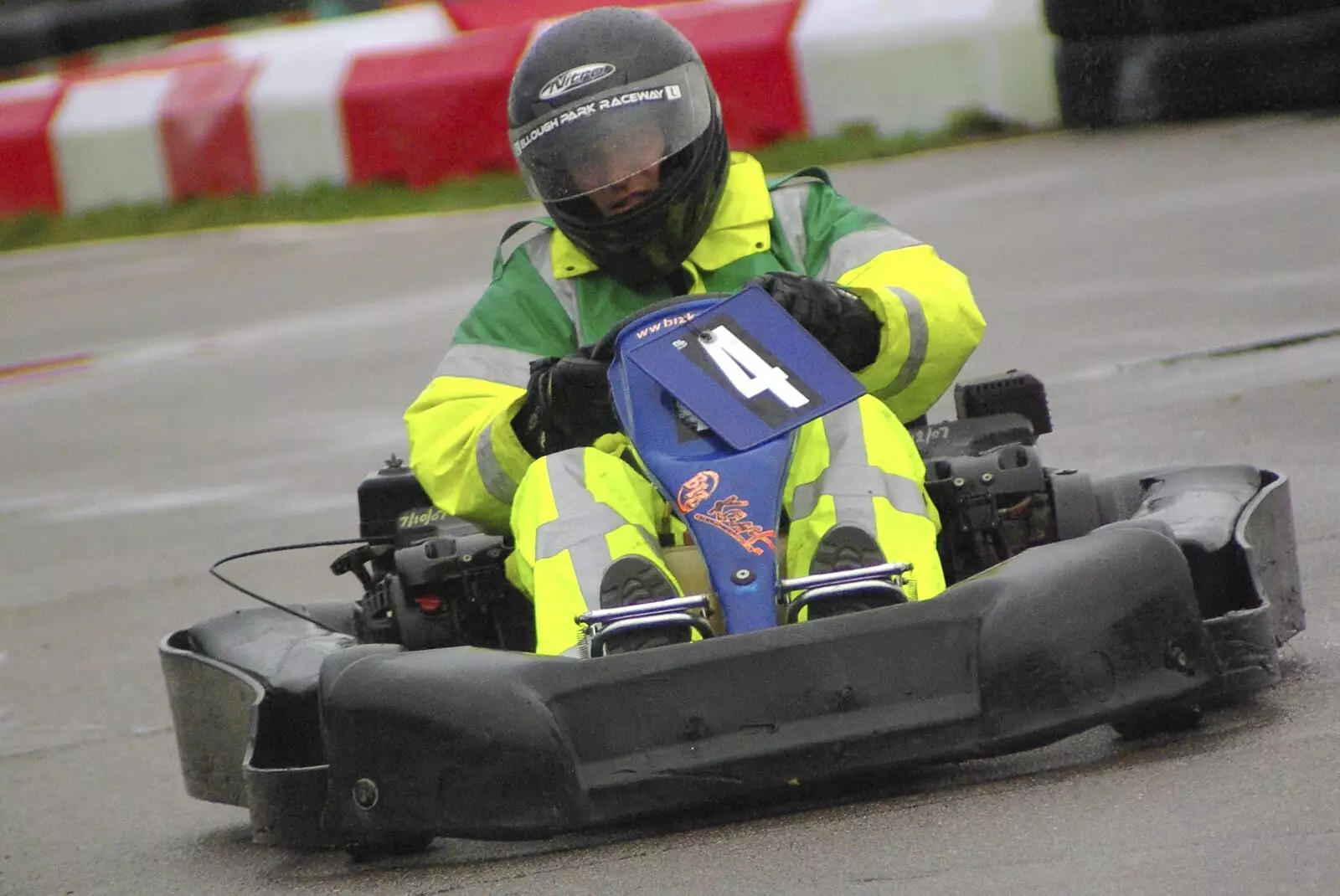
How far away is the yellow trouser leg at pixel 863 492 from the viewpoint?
12.0 feet

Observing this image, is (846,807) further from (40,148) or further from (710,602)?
(40,148)

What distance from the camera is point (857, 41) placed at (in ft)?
39.1

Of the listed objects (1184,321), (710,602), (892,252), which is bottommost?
(1184,321)

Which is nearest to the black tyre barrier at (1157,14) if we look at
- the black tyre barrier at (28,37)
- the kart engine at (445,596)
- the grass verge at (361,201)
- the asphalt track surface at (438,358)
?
the asphalt track surface at (438,358)

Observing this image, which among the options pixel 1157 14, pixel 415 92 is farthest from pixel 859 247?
pixel 415 92

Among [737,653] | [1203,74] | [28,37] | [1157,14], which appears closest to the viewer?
[737,653]

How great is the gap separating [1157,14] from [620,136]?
736 centimetres

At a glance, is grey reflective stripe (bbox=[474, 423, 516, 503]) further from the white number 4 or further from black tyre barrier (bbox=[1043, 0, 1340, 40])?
black tyre barrier (bbox=[1043, 0, 1340, 40])

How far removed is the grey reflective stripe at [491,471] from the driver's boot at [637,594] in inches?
22.5

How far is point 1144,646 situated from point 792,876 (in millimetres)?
667

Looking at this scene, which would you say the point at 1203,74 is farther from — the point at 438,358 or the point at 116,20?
the point at 116,20

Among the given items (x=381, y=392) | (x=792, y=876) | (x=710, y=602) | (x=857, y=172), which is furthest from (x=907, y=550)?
(x=857, y=172)

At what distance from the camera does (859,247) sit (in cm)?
430

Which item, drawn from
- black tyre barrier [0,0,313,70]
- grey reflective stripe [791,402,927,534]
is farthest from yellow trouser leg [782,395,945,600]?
black tyre barrier [0,0,313,70]
